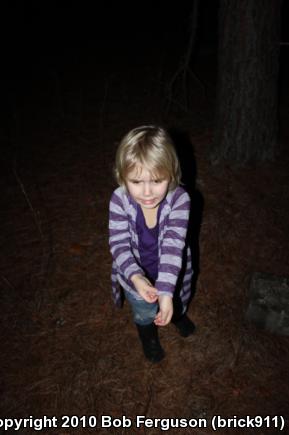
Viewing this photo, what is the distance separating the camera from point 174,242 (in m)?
2.16

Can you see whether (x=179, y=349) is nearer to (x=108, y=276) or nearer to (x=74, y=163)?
(x=108, y=276)

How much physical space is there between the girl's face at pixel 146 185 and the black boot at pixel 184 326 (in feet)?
4.31

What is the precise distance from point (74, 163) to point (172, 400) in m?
3.55

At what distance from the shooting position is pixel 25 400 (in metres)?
2.54

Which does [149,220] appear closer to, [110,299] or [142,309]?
[142,309]

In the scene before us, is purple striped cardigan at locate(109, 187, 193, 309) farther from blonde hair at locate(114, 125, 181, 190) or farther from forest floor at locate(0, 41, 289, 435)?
forest floor at locate(0, 41, 289, 435)

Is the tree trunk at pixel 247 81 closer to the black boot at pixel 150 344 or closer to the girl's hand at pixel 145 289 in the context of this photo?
the black boot at pixel 150 344

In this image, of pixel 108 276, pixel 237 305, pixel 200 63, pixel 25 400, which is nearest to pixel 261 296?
pixel 237 305

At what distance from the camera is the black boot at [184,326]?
9.55 feet

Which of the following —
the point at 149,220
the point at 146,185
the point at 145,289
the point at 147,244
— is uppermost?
the point at 146,185

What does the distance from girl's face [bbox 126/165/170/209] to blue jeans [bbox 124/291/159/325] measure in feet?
2.58

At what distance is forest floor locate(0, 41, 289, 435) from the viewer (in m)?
2.52

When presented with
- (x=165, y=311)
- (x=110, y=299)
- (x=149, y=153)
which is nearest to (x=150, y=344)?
(x=110, y=299)

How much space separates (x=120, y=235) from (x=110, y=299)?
3.96 feet
